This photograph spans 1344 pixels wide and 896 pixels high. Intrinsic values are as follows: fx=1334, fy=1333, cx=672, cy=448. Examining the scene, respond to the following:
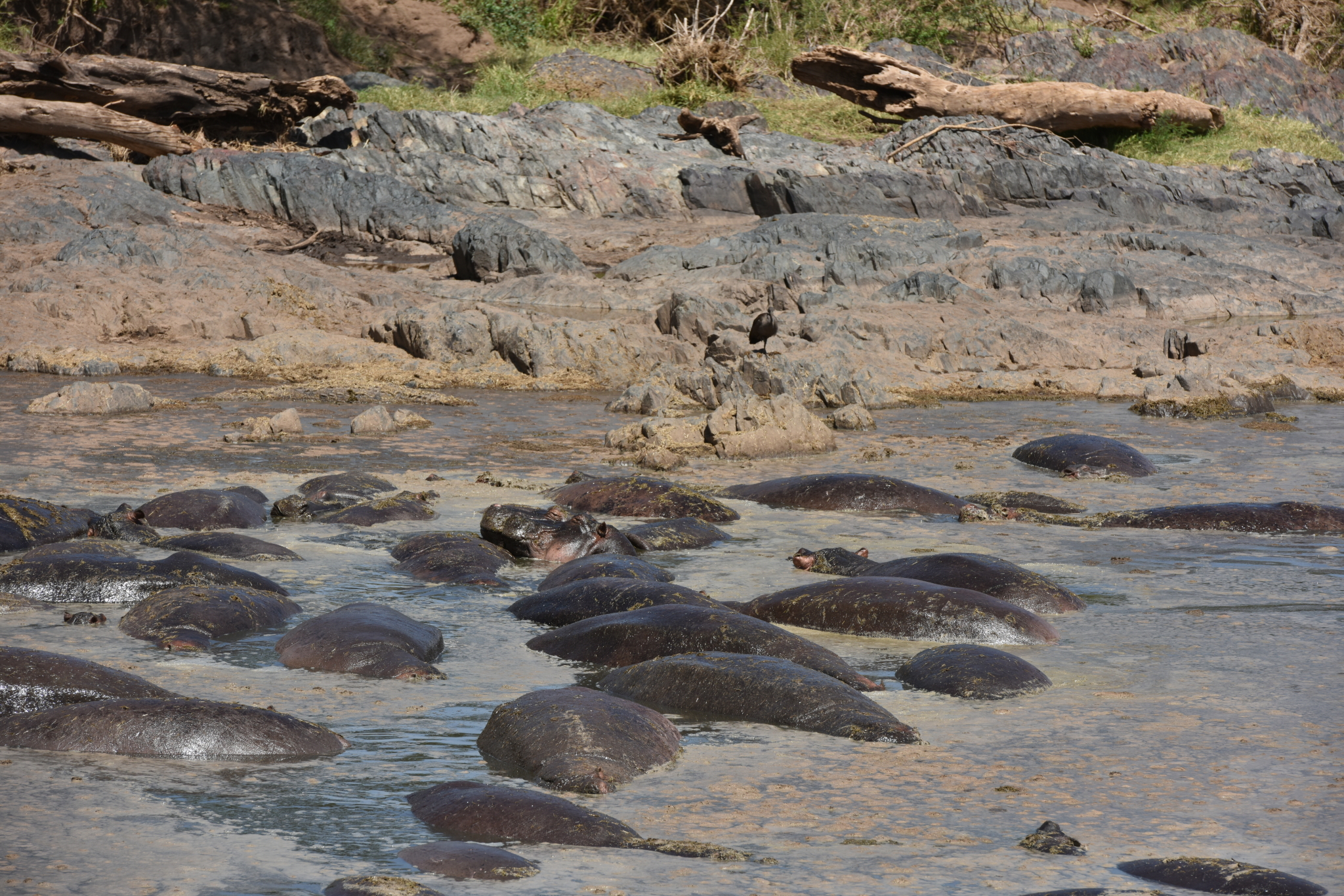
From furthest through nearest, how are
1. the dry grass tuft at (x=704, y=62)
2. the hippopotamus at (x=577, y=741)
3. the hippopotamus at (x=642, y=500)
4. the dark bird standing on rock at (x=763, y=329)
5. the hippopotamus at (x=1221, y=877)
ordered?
the dry grass tuft at (x=704, y=62), the dark bird standing on rock at (x=763, y=329), the hippopotamus at (x=642, y=500), the hippopotamus at (x=577, y=741), the hippopotamus at (x=1221, y=877)

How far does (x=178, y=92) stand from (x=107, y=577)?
14887 mm

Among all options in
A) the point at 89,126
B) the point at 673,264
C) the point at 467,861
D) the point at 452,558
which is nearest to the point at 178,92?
the point at 89,126

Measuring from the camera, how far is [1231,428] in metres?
10.5

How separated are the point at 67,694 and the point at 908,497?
15.3 feet

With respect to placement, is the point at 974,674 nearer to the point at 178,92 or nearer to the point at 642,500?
the point at 642,500

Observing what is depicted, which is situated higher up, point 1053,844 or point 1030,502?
point 1053,844

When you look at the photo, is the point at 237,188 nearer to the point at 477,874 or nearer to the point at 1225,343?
the point at 1225,343

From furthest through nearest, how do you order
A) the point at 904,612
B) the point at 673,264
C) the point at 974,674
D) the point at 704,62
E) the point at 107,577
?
1. the point at 704,62
2. the point at 673,264
3. the point at 107,577
4. the point at 904,612
5. the point at 974,674

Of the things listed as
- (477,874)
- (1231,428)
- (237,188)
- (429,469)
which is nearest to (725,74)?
(237,188)

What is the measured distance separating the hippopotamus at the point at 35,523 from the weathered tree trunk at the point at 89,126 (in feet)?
40.0

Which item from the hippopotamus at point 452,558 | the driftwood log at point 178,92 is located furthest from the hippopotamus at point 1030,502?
the driftwood log at point 178,92

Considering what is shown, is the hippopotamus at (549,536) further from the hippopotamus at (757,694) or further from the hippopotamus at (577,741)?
the hippopotamus at (577,741)

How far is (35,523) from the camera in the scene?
600 cm

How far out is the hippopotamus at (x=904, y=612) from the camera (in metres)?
4.87
